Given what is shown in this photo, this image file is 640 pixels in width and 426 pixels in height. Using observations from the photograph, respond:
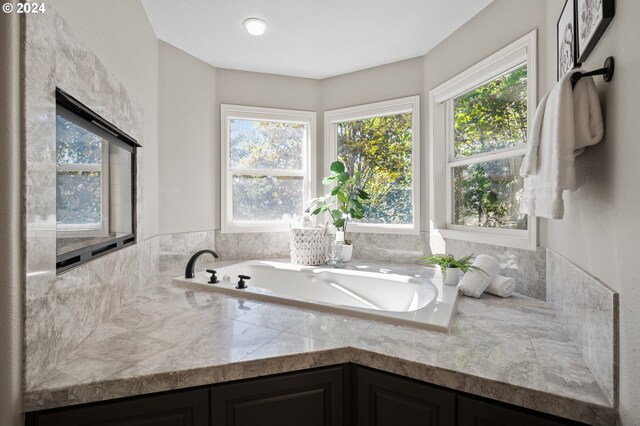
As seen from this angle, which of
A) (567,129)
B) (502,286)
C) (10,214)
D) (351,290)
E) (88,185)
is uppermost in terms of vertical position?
(567,129)

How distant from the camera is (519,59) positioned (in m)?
1.81

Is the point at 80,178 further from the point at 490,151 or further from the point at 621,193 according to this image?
the point at 490,151

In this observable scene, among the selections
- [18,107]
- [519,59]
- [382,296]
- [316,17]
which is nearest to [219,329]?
[18,107]

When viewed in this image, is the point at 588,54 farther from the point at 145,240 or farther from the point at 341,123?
the point at 145,240

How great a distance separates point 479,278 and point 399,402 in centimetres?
96

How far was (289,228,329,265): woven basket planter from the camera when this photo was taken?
8.65ft

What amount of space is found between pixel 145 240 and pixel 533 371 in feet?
7.09

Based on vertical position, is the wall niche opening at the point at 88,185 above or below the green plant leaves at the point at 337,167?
below

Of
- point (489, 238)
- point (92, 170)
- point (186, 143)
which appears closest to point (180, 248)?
point (186, 143)

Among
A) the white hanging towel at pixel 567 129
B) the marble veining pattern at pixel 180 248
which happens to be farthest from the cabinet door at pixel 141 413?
the marble veining pattern at pixel 180 248

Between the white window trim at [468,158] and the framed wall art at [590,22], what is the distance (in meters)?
0.65

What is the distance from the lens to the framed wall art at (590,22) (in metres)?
0.85

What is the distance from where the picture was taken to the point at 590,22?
978 mm

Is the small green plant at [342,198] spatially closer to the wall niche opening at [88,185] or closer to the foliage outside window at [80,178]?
the wall niche opening at [88,185]
